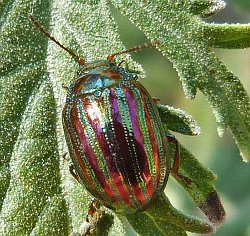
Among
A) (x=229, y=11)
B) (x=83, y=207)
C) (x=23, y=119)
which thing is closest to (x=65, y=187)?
(x=83, y=207)

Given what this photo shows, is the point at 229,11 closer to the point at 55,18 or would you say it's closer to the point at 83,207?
the point at 55,18

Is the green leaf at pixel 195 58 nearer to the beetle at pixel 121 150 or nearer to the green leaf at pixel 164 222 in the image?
the beetle at pixel 121 150

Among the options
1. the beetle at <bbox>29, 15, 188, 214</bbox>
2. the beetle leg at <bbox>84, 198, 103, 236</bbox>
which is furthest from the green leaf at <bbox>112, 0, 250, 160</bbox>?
the beetle leg at <bbox>84, 198, 103, 236</bbox>

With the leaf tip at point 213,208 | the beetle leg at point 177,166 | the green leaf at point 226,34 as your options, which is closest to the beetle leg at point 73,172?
the beetle leg at point 177,166

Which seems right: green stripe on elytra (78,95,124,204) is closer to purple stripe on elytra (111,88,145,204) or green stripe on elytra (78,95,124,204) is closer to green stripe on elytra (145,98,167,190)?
purple stripe on elytra (111,88,145,204)

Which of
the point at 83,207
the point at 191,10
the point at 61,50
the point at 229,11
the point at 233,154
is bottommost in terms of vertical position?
the point at 233,154

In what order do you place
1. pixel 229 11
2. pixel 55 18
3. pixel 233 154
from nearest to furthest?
1. pixel 55 18
2. pixel 233 154
3. pixel 229 11

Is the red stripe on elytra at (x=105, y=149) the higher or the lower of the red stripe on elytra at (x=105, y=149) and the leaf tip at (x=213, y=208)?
the higher
